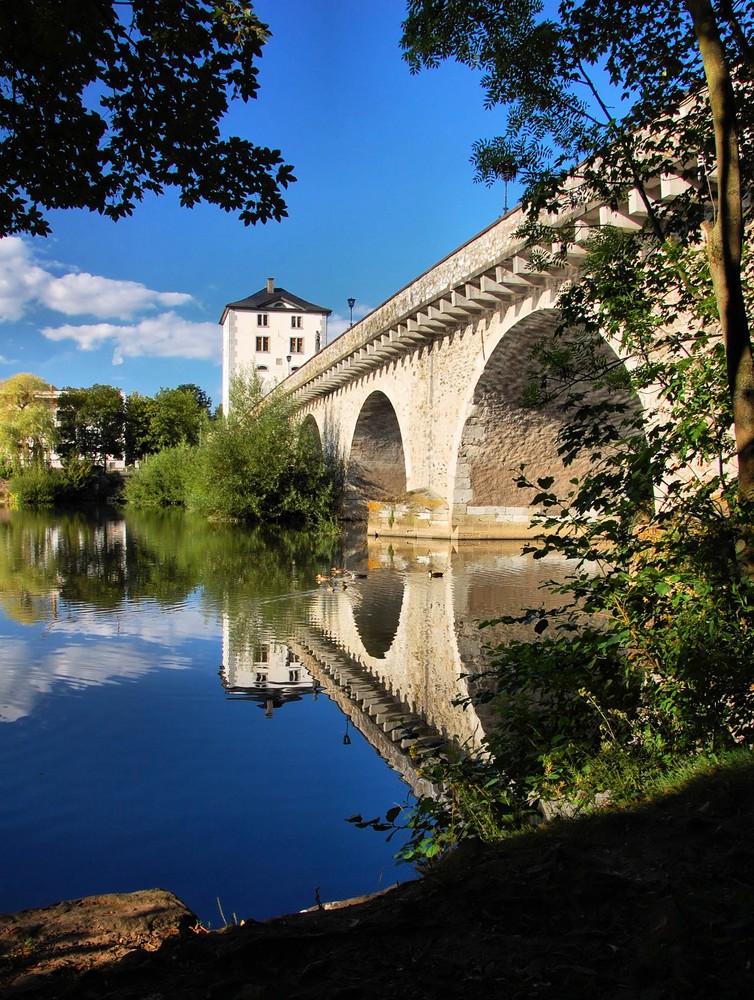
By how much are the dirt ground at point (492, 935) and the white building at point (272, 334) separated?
51.4 meters

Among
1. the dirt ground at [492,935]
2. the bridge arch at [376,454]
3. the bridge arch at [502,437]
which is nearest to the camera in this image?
the dirt ground at [492,935]

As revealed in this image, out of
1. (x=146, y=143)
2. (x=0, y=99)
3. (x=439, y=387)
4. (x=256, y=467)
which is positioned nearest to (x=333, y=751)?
(x=146, y=143)

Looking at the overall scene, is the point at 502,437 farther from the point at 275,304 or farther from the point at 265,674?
the point at 275,304

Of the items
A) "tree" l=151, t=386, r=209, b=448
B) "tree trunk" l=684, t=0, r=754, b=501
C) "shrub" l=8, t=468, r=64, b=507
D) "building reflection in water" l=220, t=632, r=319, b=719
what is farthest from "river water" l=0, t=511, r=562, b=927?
"tree" l=151, t=386, r=209, b=448

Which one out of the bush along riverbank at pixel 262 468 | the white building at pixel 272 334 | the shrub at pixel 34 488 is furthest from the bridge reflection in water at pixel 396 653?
the white building at pixel 272 334

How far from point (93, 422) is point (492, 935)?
59.0 m

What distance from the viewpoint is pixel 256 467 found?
23.8 metres

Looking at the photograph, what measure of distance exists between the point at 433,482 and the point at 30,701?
13.6m

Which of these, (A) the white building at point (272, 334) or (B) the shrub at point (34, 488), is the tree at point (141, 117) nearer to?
(B) the shrub at point (34, 488)

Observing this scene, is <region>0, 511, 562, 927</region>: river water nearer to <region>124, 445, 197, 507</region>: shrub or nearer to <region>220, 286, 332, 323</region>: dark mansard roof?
<region>124, 445, 197, 507</region>: shrub

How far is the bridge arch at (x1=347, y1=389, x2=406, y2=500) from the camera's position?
24688mm

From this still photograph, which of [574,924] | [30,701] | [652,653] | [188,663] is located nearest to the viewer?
[574,924]

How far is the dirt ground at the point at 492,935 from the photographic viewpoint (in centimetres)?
166

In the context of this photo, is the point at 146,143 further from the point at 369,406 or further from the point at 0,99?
the point at 369,406
